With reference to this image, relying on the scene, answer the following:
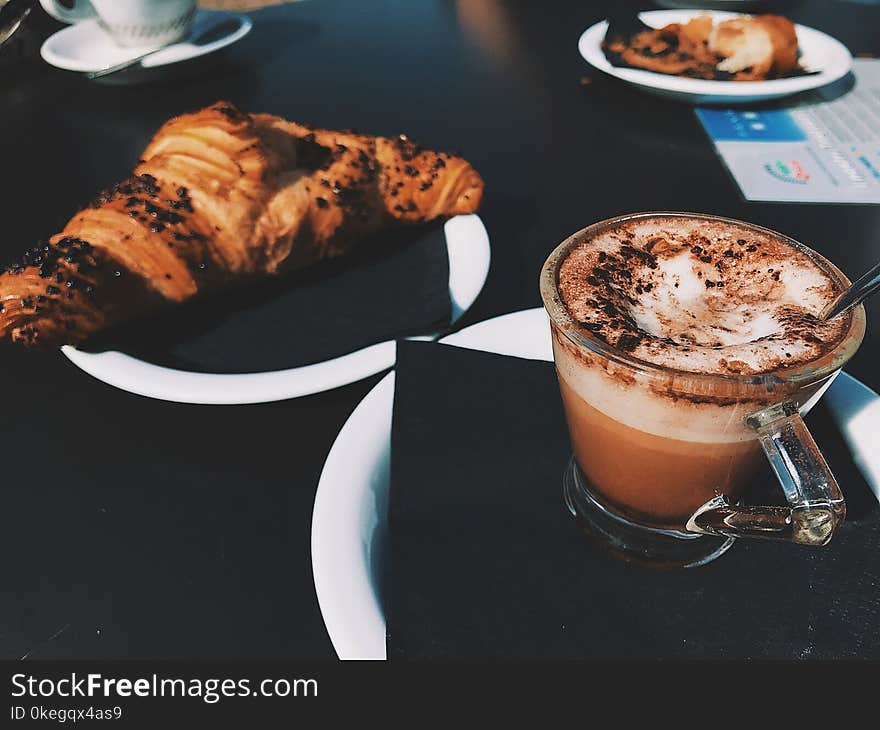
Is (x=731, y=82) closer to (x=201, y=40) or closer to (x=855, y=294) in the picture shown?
(x=855, y=294)

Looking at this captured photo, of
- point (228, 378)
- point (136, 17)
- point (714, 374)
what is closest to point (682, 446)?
point (714, 374)

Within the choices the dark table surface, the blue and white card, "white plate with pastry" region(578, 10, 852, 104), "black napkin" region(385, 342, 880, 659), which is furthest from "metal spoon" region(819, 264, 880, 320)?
"white plate with pastry" region(578, 10, 852, 104)

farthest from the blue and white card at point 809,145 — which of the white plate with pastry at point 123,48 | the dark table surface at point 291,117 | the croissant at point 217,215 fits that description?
the white plate with pastry at point 123,48

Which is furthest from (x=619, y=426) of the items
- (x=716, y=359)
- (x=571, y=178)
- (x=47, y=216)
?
(x=47, y=216)

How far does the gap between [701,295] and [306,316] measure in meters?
0.53

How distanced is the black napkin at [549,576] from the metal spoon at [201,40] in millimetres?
1290

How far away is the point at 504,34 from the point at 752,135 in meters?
0.90

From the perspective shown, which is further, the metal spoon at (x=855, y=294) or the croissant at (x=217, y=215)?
the croissant at (x=217, y=215)

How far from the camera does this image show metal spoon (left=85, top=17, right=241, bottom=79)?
1.58m

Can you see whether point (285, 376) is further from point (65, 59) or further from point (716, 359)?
point (65, 59)

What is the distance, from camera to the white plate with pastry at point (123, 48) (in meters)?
1.64

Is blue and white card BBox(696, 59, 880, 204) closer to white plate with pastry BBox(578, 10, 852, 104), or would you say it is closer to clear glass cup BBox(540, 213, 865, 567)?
white plate with pastry BBox(578, 10, 852, 104)

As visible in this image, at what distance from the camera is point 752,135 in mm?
1508

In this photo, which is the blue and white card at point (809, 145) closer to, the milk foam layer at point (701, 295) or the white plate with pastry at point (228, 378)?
the milk foam layer at point (701, 295)
